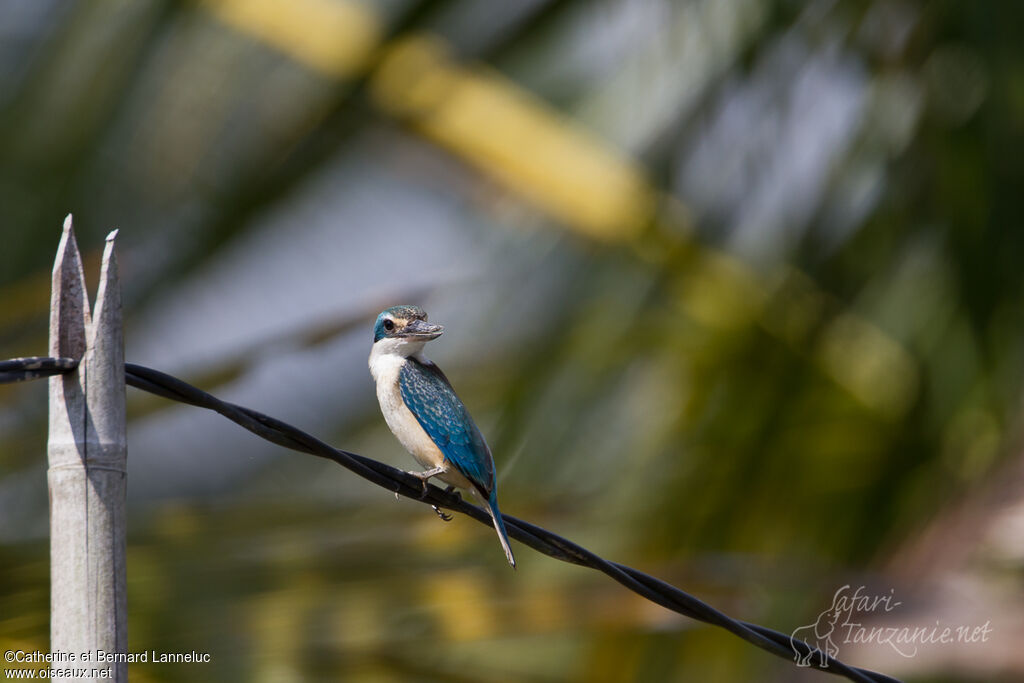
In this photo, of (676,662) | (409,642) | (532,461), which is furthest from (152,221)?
(676,662)

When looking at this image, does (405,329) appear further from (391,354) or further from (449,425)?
(449,425)

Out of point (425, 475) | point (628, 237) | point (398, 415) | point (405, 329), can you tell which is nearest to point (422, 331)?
point (405, 329)

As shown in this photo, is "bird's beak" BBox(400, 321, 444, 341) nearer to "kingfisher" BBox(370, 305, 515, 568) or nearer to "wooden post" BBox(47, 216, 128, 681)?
"kingfisher" BBox(370, 305, 515, 568)

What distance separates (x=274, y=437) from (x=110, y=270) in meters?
0.59

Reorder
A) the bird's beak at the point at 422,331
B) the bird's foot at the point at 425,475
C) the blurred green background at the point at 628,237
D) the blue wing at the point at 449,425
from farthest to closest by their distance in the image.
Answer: the blurred green background at the point at 628,237, the bird's beak at the point at 422,331, the blue wing at the point at 449,425, the bird's foot at the point at 425,475

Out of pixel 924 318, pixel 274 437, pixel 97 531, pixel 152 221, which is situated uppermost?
pixel 152 221

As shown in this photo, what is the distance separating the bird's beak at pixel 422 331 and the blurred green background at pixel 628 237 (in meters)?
1.33

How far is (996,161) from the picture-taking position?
675cm

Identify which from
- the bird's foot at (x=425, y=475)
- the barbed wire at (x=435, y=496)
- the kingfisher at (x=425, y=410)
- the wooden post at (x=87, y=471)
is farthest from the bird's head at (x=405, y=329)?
the wooden post at (x=87, y=471)

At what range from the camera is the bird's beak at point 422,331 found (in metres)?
4.16

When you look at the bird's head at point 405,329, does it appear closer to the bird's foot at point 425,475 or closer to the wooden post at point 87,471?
the bird's foot at point 425,475

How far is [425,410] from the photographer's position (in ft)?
13.2

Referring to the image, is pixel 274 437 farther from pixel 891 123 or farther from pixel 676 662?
pixel 891 123

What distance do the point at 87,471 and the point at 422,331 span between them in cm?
171
